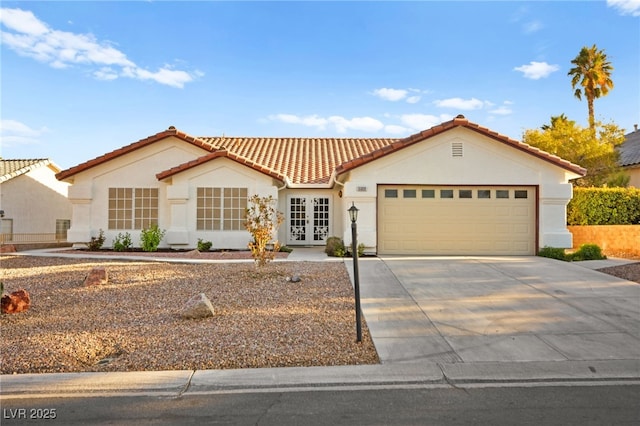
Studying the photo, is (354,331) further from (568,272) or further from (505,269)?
(568,272)

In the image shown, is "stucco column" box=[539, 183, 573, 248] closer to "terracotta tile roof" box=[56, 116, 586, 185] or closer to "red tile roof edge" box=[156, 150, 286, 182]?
"terracotta tile roof" box=[56, 116, 586, 185]

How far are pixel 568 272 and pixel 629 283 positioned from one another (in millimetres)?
1434

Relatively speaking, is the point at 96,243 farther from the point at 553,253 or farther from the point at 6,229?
the point at 553,253

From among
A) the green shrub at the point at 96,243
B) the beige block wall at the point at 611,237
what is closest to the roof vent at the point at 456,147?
the beige block wall at the point at 611,237

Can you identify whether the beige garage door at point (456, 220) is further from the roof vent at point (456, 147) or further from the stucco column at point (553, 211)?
the roof vent at point (456, 147)

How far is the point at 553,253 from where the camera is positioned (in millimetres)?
13852

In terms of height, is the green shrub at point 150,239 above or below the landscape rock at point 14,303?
above

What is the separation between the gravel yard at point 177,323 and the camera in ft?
18.1

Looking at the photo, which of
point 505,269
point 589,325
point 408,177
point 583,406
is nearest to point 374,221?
point 408,177

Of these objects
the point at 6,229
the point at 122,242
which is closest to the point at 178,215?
the point at 122,242

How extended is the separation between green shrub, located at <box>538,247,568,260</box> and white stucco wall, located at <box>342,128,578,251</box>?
42 centimetres

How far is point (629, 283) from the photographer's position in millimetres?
→ 9984

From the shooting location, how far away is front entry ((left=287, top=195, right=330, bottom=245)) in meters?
18.2

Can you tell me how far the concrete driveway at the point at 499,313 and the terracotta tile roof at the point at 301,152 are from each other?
14.8ft
